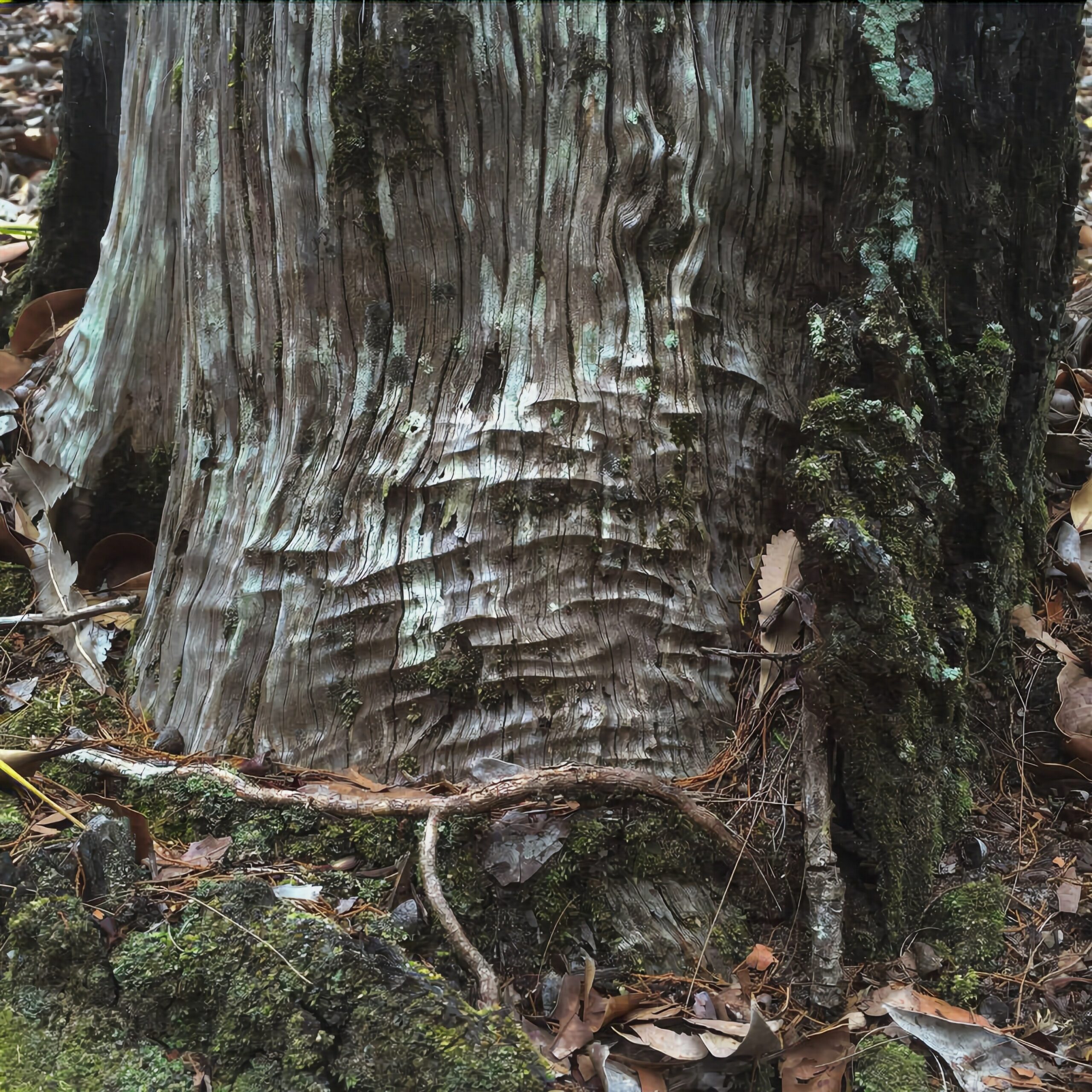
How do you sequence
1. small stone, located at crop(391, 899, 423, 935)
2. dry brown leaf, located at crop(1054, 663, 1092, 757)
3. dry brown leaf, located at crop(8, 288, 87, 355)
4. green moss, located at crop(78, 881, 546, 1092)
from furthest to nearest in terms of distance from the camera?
dry brown leaf, located at crop(8, 288, 87, 355)
dry brown leaf, located at crop(1054, 663, 1092, 757)
small stone, located at crop(391, 899, 423, 935)
green moss, located at crop(78, 881, 546, 1092)

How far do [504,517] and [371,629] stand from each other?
442 mm

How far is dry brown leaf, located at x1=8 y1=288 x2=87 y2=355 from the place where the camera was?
3.88 m

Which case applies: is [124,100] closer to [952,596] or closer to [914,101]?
[914,101]

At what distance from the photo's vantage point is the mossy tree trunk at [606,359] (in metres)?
2.22

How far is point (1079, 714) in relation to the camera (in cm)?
250

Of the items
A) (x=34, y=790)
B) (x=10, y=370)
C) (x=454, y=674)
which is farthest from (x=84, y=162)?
(x=454, y=674)

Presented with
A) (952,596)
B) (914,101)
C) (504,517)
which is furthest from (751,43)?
(952,596)

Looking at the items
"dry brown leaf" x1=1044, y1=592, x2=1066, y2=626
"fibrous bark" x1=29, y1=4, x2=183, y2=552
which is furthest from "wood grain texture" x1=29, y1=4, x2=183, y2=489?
"dry brown leaf" x1=1044, y1=592, x2=1066, y2=626

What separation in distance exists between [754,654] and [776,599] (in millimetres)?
212

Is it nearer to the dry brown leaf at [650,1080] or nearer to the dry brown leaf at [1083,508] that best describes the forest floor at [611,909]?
the dry brown leaf at [650,1080]

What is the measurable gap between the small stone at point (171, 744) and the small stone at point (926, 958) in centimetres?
191

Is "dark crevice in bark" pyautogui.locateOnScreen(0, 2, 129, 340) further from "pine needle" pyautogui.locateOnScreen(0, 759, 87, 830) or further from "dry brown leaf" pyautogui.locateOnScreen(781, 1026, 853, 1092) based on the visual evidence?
"dry brown leaf" pyautogui.locateOnScreen(781, 1026, 853, 1092)

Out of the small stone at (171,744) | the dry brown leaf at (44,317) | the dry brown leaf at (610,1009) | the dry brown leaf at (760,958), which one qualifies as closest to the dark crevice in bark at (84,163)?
the dry brown leaf at (44,317)

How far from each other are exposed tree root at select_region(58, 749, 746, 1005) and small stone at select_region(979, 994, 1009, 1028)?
2.01ft
